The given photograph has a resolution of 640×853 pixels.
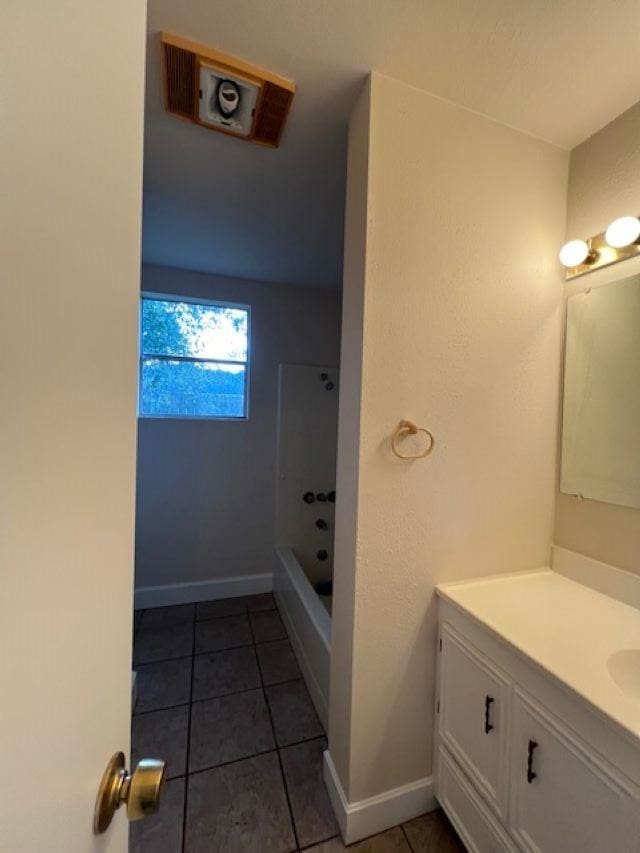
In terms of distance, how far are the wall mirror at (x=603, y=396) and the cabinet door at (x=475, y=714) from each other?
0.74m

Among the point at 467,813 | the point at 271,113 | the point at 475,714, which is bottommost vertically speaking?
the point at 467,813

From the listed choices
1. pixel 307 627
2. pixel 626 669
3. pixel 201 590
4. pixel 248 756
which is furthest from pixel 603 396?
pixel 201 590

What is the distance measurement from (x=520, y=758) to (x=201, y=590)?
2285mm

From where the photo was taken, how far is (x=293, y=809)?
49.3 inches

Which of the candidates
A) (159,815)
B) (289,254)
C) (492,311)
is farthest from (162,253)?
(159,815)

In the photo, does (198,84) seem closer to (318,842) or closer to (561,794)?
(561,794)

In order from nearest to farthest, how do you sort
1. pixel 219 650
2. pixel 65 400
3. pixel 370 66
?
1. pixel 65 400
2. pixel 370 66
3. pixel 219 650

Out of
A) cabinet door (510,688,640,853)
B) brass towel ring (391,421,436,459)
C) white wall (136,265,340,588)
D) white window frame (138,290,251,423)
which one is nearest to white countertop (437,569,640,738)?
cabinet door (510,688,640,853)

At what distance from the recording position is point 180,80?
1.12 metres

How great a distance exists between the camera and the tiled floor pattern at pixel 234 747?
1.17m

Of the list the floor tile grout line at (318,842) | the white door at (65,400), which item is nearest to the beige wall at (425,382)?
the floor tile grout line at (318,842)

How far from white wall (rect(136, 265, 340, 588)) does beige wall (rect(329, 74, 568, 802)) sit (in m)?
1.61

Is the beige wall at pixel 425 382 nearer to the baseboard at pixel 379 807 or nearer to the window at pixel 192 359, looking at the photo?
the baseboard at pixel 379 807

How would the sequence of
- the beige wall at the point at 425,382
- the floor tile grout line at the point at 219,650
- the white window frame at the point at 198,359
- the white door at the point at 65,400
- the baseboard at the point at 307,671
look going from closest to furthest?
the white door at the point at 65,400 → the beige wall at the point at 425,382 → the baseboard at the point at 307,671 → the floor tile grout line at the point at 219,650 → the white window frame at the point at 198,359
